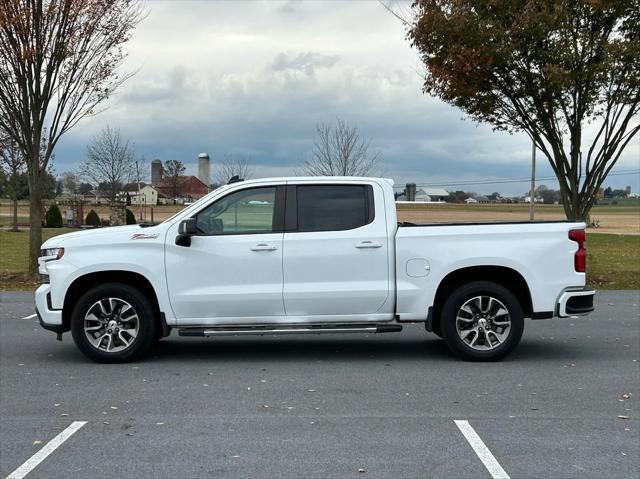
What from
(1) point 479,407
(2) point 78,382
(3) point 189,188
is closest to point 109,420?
(2) point 78,382

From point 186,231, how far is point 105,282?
1.12m

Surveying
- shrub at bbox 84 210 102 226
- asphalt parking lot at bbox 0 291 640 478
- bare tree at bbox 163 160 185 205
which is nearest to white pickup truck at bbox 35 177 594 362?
asphalt parking lot at bbox 0 291 640 478

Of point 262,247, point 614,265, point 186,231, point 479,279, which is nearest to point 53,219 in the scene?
point 614,265

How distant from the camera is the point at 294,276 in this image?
295 inches

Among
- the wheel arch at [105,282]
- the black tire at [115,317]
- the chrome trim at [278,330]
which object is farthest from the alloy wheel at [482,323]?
the black tire at [115,317]

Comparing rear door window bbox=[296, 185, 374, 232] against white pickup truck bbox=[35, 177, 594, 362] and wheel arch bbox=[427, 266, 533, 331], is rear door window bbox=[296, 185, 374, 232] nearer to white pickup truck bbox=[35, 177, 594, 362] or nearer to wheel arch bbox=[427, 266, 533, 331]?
white pickup truck bbox=[35, 177, 594, 362]

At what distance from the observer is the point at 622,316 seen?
1123 centimetres

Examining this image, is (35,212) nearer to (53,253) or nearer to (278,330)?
(53,253)

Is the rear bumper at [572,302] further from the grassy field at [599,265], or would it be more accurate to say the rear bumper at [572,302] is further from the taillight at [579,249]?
the grassy field at [599,265]

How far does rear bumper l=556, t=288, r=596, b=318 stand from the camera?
756cm

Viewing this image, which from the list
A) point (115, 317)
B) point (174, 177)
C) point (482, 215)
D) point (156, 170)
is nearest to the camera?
point (115, 317)

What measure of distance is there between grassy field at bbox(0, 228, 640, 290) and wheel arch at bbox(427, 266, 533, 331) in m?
8.77

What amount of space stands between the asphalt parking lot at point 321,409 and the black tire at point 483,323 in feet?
0.53

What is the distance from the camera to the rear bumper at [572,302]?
24.8 ft
